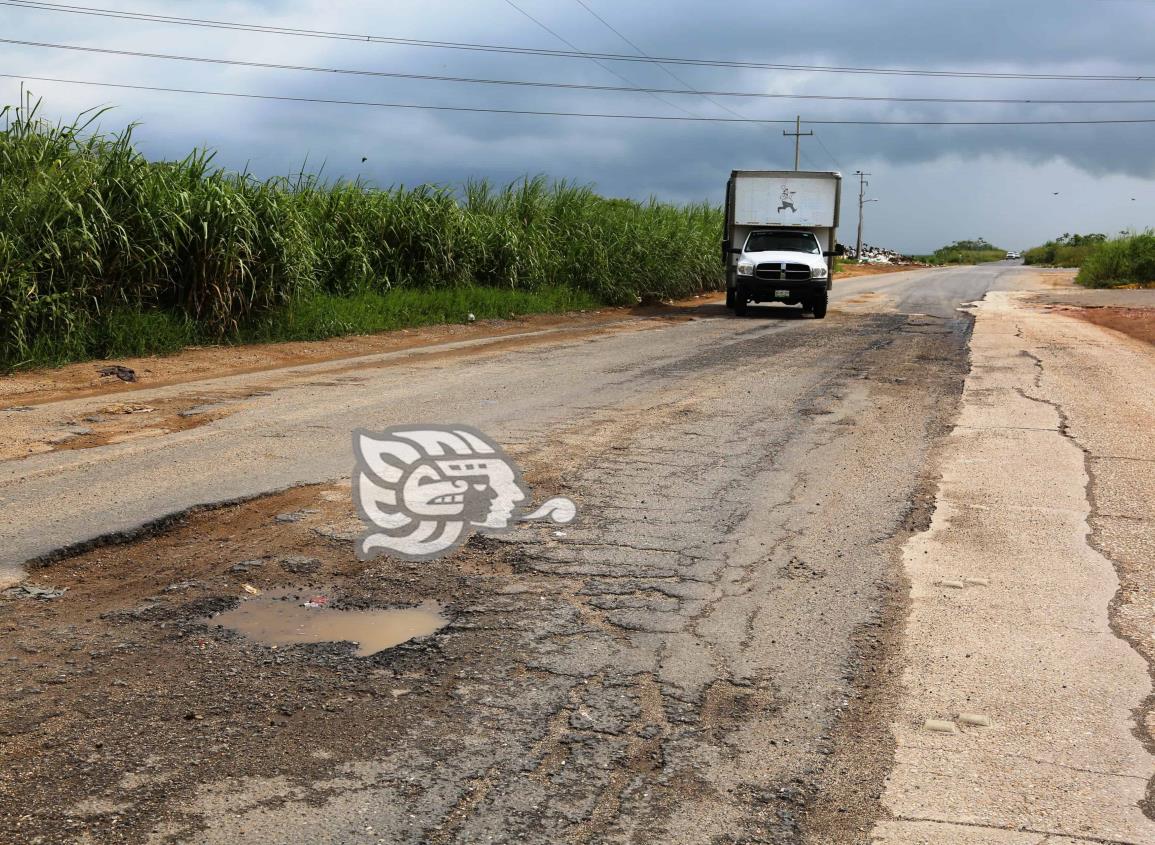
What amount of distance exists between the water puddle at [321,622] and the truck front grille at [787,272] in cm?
1740

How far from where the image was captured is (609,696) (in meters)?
3.59

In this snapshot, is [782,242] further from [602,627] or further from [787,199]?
[602,627]

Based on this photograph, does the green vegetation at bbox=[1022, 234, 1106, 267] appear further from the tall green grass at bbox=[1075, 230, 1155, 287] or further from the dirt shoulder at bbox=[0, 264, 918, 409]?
the dirt shoulder at bbox=[0, 264, 918, 409]

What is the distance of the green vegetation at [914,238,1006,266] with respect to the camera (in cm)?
10731

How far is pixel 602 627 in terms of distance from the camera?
13.8ft

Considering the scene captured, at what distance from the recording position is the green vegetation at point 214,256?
11516 millimetres

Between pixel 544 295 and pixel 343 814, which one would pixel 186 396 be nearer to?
pixel 343 814

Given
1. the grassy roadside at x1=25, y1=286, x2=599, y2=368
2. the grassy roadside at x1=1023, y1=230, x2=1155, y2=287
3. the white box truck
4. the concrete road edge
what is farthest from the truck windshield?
the grassy roadside at x1=1023, y1=230, x2=1155, y2=287

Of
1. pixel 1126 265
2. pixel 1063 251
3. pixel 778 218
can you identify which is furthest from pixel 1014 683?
pixel 1063 251

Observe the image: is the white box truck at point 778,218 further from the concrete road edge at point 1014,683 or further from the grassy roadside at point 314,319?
the concrete road edge at point 1014,683

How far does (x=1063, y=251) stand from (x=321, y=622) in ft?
289

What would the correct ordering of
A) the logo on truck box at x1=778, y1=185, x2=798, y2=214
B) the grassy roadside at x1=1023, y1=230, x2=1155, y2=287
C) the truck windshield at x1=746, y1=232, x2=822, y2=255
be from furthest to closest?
the grassy roadside at x1=1023, y1=230, x2=1155, y2=287
the logo on truck box at x1=778, y1=185, x2=798, y2=214
the truck windshield at x1=746, y1=232, x2=822, y2=255

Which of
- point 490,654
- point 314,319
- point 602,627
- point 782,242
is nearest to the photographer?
point 490,654

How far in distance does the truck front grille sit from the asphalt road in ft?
36.7
